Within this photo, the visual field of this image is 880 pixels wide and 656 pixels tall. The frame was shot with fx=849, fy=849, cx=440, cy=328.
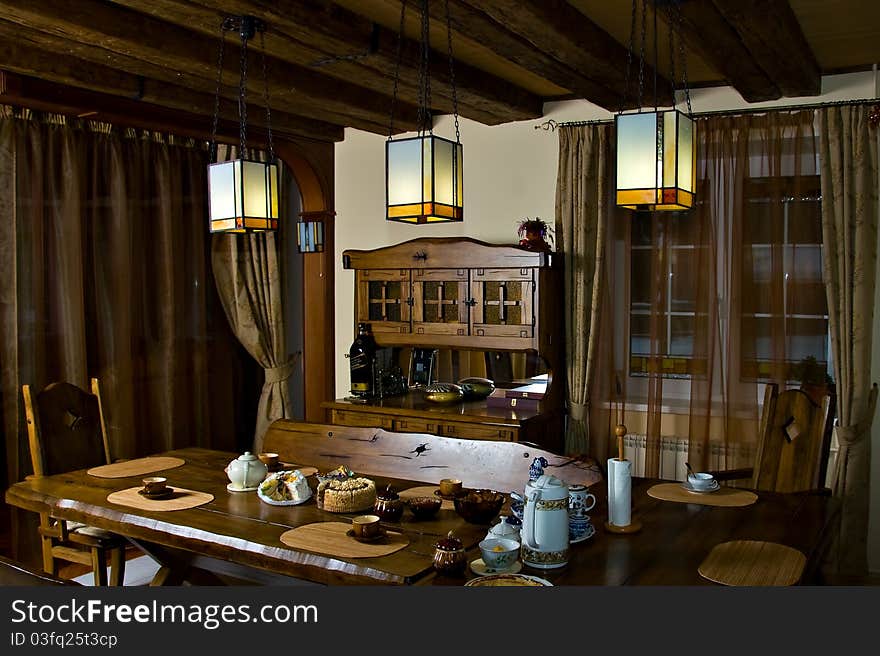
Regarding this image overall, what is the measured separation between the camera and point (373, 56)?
3467mm

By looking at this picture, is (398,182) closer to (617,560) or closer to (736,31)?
(617,560)

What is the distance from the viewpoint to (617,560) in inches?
86.5

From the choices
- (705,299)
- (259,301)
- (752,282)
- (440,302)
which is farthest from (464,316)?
(259,301)

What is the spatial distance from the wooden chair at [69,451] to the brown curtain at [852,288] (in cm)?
323

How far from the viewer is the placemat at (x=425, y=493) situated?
9.07ft

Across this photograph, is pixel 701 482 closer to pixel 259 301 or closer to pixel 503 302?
pixel 503 302

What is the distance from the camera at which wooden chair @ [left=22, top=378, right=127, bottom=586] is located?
3422 millimetres

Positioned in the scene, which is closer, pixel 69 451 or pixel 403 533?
pixel 403 533

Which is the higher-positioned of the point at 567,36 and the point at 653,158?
the point at 567,36

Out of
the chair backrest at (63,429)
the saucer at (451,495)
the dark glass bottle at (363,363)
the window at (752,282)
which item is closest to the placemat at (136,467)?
the chair backrest at (63,429)

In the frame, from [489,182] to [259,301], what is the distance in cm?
178

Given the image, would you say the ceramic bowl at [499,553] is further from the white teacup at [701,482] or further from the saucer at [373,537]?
the white teacup at [701,482]

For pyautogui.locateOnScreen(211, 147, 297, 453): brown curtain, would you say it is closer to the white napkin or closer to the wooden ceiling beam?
the wooden ceiling beam

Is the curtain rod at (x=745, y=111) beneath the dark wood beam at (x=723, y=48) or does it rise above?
beneath
